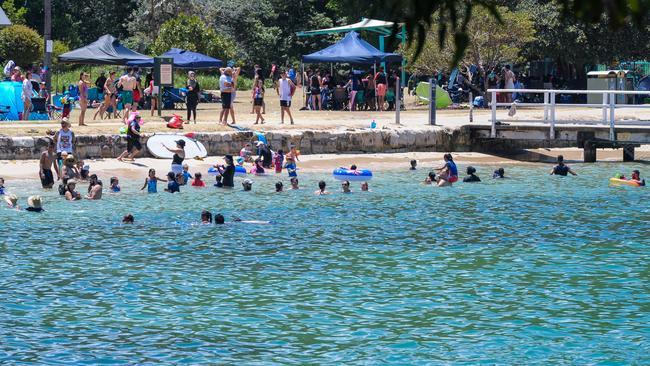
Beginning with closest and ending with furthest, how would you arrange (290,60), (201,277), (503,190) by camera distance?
(201,277)
(503,190)
(290,60)

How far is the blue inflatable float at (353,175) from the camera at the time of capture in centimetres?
2584

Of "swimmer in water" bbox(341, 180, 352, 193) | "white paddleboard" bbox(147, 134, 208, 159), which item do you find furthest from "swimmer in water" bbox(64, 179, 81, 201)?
"swimmer in water" bbox(341, 180, 352, 193)

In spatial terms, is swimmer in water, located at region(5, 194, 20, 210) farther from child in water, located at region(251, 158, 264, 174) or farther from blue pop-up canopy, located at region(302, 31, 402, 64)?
blue pop-up canopy, located at region(302, 31, 402, 64)

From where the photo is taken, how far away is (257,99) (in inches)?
1177

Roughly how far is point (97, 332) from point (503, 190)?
1402 cm

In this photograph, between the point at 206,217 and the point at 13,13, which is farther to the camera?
the point at 13,13

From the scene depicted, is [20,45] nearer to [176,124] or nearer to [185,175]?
[176,124]

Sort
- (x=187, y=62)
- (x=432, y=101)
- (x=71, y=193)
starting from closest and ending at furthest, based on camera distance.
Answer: (x=71, y=193) → (x=432, y=101) → (x=187, y=62)

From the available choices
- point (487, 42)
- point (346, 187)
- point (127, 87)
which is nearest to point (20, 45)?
point (127, 87)

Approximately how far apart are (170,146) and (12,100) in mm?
5654

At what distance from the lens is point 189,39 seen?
46.6m

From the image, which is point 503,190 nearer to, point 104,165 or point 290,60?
point 104,165

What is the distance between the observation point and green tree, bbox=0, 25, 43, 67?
4481cm

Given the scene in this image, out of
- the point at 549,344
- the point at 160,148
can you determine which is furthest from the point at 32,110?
the point at 549,344
